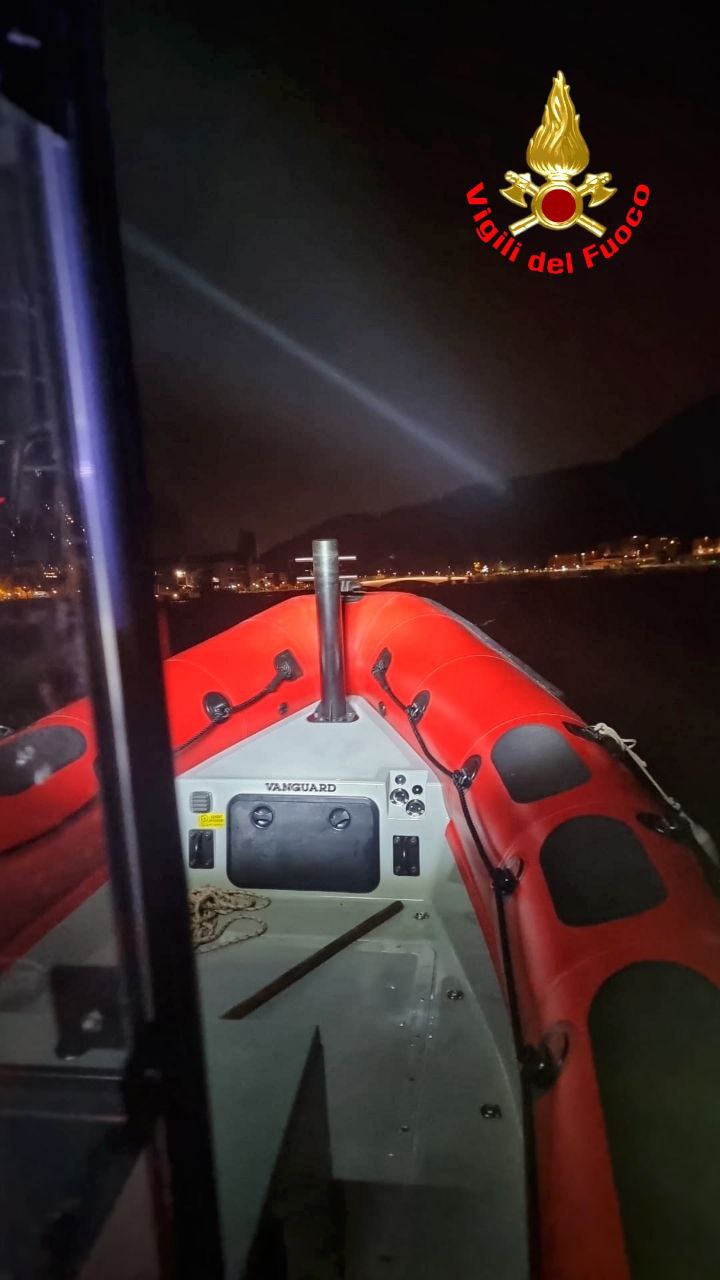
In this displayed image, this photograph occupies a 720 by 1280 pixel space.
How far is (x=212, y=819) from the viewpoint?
3.05 meters

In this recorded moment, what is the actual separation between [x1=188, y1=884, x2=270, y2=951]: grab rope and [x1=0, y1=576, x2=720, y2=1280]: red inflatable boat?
64 mm

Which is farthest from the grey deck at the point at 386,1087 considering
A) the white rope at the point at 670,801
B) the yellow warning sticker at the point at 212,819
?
the white rope at the point at 670,801

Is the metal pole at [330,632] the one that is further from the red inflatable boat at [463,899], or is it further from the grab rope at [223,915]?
the grab rope at [223,915]

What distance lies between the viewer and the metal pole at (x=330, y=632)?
297 cm

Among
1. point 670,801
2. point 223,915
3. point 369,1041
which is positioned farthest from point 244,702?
point 670,801

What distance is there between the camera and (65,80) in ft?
1.68

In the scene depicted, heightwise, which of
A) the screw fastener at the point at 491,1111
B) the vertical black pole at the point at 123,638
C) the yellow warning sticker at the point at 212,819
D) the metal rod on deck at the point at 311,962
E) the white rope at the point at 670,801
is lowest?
the screw fastener at the point at 491,1111

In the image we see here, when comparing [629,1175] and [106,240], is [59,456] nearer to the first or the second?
[106,240]

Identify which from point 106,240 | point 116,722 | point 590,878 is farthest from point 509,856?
point 106,240

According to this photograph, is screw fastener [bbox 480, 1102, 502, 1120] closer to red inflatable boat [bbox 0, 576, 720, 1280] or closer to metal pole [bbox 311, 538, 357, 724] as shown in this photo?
red inflatable boat [bbox 0, 576, 720, 1280]

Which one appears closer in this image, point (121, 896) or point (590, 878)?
point (121, 896)

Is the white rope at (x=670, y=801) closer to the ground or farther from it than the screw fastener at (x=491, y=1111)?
farther from it

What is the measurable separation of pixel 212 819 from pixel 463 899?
108 centimetres

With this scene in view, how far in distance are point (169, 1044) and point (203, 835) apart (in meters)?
2.57
